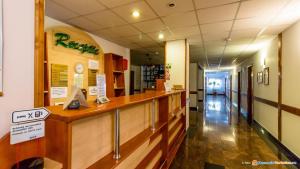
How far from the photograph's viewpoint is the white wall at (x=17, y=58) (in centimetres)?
93

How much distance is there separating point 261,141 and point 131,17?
4.69m

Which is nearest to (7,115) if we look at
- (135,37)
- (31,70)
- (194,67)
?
(31,70)

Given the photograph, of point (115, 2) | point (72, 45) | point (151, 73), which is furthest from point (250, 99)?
point (72, 45)

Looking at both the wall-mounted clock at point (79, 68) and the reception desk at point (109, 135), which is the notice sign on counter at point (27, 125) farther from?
the wall-mounted clock at point (79, 68)

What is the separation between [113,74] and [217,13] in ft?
10.0

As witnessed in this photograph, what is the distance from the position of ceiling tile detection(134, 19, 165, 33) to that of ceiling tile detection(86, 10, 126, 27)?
39 centimetres

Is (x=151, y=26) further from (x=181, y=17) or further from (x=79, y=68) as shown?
(x=79, y=68)

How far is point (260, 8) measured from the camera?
8.76ft

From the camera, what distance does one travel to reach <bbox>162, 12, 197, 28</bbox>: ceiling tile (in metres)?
2.97

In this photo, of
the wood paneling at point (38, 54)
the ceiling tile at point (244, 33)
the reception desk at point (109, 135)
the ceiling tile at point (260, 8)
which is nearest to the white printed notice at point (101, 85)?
the reception desk at point (109, 135)

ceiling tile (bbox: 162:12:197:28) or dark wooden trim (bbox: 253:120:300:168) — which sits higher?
ceiling tile (bbox: 162:12:197:28)

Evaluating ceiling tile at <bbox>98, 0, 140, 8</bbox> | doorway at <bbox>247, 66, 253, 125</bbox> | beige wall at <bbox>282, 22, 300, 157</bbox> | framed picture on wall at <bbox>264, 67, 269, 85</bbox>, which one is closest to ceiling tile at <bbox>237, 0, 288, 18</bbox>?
beige wall at <bbox>282, 22, 300, 157</bbox>

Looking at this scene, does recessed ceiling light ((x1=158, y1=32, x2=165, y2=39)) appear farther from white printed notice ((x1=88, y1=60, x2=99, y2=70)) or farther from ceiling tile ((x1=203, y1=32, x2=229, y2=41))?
white printed notice ((x1=88, y1=60, x2=99, y2=70))

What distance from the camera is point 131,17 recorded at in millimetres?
3068
